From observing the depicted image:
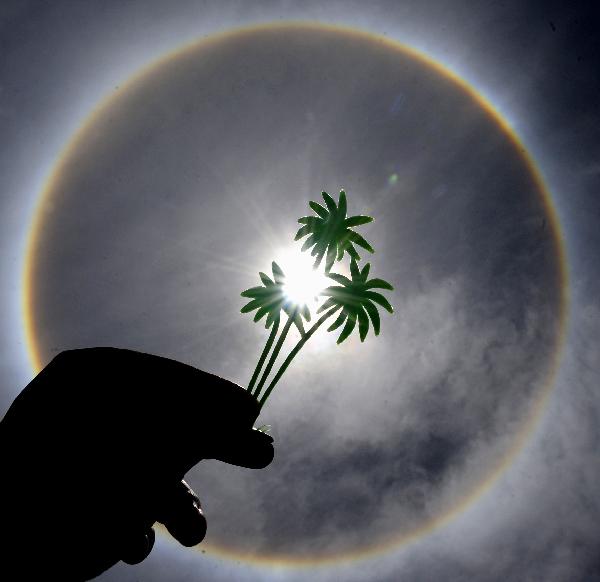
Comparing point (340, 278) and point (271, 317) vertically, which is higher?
point (340, 278)

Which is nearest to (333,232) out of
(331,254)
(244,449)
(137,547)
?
(331,254)

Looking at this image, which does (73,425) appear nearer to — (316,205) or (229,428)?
(229,428)

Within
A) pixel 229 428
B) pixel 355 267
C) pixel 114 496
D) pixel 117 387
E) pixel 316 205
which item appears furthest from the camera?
pixel 316 205

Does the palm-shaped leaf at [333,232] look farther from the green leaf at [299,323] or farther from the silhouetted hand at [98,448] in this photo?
the silhouetted hand at [98,448]

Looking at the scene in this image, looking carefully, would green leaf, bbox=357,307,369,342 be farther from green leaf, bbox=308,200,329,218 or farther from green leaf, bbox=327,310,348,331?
green leaf, bbox=308,200,329,218

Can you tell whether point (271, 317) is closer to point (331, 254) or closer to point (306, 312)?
point (306, 312)

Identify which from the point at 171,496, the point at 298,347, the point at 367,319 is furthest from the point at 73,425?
the point at 367,319

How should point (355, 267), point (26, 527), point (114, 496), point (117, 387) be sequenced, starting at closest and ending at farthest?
1. point (26, 527)
2. point (114, 496)
3. point (117, 387)
4. point (355, 267)
